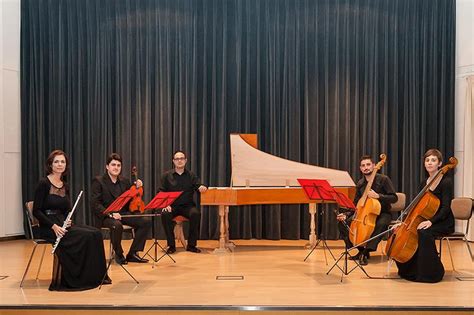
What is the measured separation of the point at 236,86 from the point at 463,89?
10.6ft

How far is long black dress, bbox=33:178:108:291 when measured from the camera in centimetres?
471

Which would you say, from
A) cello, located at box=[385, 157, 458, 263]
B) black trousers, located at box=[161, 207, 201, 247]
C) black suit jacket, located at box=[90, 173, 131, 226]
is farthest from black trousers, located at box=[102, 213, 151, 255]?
cello, located at box=[385, 157, 458, 263]

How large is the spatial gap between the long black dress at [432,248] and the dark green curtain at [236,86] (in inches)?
109

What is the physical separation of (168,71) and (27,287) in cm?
410

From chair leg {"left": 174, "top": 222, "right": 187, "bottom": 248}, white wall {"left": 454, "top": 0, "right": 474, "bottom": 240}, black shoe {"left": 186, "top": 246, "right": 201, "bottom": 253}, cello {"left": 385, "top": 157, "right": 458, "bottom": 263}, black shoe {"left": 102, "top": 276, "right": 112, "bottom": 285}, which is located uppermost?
white wall {"left": 454, "top": 0, "right": 474, "bottom": 240}

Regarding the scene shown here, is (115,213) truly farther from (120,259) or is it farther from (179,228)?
(179,228)

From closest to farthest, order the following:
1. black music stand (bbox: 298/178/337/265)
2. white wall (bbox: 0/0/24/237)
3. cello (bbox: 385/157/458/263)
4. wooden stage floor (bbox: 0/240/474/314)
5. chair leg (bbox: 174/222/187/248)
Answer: wooden stage floor (bbox: 0/240/474/314) → cello (bbox: 385/157/458/263) → black music stand (bbox: 298/178/337/265) → chair leg (bbox: 174/222/187/248) → white wall (bbox: 0/0/24/237)

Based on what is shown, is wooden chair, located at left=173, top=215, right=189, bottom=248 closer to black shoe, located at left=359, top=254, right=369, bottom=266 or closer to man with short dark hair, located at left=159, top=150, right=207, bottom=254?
man with short dark hair, located at left=159, top=150, right=207, bottom=254

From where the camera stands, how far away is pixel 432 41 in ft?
25.6

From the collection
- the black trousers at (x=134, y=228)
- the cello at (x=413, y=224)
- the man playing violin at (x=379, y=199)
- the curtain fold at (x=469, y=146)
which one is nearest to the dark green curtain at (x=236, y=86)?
the curtain fold at (x=469, y=146)

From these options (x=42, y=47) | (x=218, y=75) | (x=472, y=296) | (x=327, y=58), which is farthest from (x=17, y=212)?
(x=472, y=296)

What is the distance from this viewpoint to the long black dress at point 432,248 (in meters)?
4.86

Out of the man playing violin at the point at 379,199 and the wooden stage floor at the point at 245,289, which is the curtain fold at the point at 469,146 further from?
the man playing violin at the point at 379,199

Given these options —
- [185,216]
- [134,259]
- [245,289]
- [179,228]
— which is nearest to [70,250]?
[134,259]
